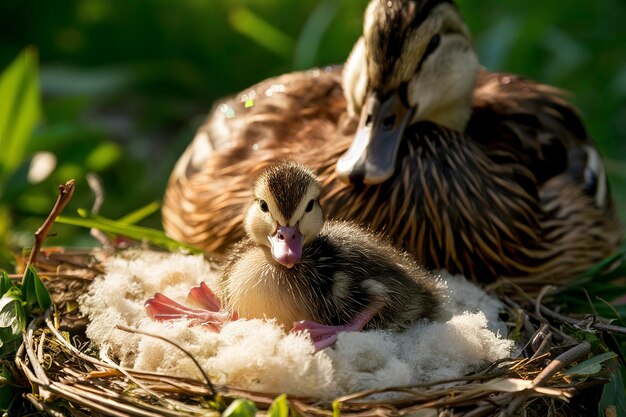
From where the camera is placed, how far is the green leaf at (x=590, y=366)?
222 centimetres

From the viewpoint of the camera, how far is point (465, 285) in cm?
277

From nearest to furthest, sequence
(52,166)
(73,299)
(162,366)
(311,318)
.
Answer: (162,366) < (311,318) < (73,299) < (52,166)

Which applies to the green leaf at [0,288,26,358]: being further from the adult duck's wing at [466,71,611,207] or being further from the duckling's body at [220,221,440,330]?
the adult duck's wing at [466,71,611,207]

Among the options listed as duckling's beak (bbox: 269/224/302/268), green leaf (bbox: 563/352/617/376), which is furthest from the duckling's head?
green leaf (bbox: 563/352/617/376)

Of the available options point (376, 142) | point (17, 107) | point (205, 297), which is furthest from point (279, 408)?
point (17, 107)

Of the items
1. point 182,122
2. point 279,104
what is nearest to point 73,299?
point 279,104

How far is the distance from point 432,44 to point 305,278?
94cm

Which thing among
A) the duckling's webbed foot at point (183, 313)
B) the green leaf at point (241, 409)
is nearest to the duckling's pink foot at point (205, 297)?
the duckling's webbed foot at point (183, 313)

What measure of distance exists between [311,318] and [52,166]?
2.27 metres

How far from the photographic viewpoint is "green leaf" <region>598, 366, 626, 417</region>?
234 cm

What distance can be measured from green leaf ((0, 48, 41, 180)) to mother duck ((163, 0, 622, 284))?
39.2 inches

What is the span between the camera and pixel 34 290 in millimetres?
2518

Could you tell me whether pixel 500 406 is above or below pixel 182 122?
above

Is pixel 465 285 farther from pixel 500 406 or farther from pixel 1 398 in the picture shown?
pixel 1 398
